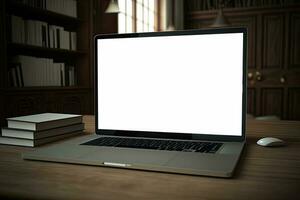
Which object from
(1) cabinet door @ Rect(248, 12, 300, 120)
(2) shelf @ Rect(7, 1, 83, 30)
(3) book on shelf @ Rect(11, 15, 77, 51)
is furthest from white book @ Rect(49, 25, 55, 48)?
(1) cabinet door @ Rect(248, 12, 300, 120)

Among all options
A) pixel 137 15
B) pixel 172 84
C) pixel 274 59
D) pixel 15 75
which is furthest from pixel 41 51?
pixel 274 59

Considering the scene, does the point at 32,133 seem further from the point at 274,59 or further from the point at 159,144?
the point at 274,59

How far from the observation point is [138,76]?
37.7 inches

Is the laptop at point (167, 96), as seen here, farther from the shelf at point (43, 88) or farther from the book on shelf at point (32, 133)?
the shelf at point (43, 88)

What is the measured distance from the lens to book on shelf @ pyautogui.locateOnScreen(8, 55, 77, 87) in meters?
2.68

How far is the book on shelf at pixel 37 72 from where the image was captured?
2.68 m

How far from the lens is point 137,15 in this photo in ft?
16.1

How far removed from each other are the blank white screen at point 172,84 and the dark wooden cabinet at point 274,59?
4289mm

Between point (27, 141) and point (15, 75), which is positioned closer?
point (27, 141)

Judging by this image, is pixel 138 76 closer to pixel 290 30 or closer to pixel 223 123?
pixel 223 123

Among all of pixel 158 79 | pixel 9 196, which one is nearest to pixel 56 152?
pixel 9 196

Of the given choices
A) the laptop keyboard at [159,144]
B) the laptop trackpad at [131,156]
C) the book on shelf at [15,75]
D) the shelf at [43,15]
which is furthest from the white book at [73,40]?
the laptop trackpad at [131,156]

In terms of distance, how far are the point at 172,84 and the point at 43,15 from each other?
8.47 ft

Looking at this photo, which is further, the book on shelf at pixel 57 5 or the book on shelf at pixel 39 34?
the book on shelf at pixel 57 5
